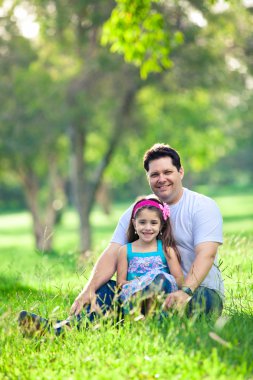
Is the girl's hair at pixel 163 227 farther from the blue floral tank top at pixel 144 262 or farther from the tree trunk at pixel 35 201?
the tree trunk at pixel 35 201

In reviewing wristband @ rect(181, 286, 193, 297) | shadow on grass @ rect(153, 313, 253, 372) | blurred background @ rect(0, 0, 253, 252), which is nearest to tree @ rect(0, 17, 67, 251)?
blurred background @ rect(0, 0, 253, 252)

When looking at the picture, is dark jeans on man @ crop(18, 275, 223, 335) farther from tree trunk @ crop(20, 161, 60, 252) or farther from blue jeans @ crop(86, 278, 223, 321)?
tree trunk @ crop(20, 161, 60, 252)

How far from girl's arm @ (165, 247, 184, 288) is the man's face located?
505 mm

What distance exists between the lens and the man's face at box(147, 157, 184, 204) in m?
6.06

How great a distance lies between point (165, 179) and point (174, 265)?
736mm

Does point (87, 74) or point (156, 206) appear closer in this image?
point (156, 206)

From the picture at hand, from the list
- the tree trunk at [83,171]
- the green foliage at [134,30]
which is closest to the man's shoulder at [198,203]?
the green foliage at [134,30]

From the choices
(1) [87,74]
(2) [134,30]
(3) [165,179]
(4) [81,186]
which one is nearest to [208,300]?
(3) [165,179]

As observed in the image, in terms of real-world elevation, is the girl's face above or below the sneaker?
above

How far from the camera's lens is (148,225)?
580 centimetres

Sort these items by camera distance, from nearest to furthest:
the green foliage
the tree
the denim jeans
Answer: the denim jeans
the green foliage
the tree

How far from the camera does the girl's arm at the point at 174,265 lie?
5724 mm

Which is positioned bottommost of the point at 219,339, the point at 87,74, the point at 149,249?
the point at 219,339

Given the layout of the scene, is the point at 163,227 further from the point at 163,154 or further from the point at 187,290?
the point at 187,290
